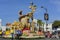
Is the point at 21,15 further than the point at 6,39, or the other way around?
the point at 21,15

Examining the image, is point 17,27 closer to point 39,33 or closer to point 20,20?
point 20,20

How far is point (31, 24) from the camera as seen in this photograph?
6794 centimetres

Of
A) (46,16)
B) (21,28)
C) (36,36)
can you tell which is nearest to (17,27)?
(21,28)

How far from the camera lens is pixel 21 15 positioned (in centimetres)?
6762

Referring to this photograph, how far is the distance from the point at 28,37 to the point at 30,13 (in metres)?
6.71

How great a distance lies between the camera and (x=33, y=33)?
65.0 m

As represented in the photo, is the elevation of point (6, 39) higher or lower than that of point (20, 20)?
lower

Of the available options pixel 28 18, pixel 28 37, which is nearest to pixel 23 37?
pixel 28 37

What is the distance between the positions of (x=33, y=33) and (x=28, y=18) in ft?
14.5

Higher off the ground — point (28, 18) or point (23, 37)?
point (28, 18)

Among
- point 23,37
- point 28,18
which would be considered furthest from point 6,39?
point 28,18

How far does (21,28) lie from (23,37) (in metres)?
3.04

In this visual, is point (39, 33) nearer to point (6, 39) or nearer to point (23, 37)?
point (23, 37)

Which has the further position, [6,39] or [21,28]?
[21,28]
